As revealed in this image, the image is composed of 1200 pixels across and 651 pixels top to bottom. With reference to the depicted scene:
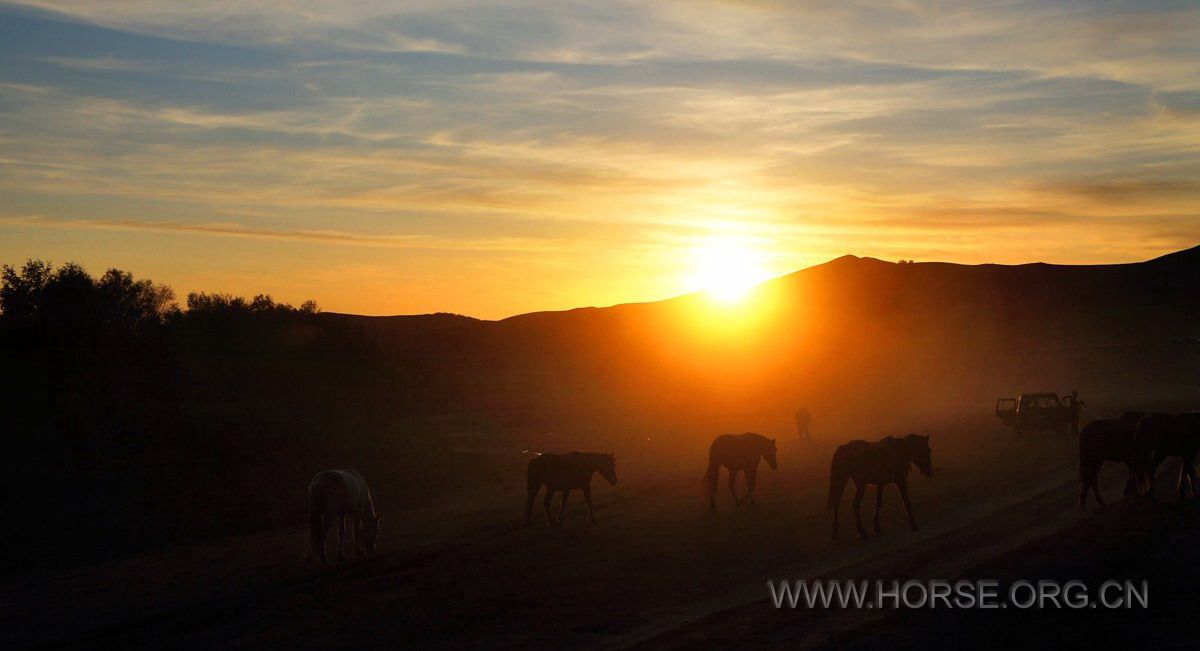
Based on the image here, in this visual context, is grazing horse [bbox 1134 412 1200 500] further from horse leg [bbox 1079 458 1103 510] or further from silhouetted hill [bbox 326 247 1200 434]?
silhouetted hill [bbox 326 247 1200 434]

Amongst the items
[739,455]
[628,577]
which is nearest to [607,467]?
[739,455]

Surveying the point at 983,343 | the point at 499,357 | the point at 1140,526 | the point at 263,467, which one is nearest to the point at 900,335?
the point at 983,343

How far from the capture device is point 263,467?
39.2 m

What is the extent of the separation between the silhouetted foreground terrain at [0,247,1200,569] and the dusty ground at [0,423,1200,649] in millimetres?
7868

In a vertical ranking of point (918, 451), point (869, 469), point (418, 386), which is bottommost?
point (869, 469)

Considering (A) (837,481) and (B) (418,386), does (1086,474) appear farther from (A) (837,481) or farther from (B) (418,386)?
(B) (418,386)

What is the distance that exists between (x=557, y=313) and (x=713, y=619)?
182m

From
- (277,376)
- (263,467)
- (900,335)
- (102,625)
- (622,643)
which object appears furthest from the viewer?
(900,335)

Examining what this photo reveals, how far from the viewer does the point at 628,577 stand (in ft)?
58.2

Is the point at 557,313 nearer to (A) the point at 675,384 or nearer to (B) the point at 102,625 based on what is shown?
(A) the point at 675,384

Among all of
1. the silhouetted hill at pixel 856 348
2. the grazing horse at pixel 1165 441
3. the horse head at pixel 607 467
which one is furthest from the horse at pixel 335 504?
the silhouetted hill at pixel 856 348

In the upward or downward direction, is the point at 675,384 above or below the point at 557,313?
below

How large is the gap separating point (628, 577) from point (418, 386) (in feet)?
189

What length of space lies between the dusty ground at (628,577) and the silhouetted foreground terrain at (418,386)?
7.87 m
